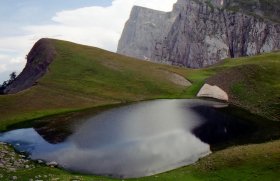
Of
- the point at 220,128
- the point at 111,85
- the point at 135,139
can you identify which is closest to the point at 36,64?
the point at 111,85

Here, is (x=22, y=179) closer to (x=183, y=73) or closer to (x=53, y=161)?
(x=53, y=161)

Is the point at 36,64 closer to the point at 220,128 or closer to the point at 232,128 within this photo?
the point at 220,128

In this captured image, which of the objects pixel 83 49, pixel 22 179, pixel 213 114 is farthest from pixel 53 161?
pixel 83 49

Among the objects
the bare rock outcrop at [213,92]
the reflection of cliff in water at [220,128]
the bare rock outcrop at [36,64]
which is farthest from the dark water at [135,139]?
the bare rock outcrop at [36,64]

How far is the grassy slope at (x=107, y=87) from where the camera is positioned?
8125 cm

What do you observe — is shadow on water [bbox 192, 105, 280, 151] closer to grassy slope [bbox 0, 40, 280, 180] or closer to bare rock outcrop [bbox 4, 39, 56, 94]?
grassy slope [bbox 0, 40, 280, 180]

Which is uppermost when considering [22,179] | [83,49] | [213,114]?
[83,49]

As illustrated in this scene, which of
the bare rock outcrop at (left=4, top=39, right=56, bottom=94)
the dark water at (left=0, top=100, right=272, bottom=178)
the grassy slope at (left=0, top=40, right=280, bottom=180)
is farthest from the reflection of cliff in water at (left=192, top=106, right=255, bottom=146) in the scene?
the bare rock outcrop at (left=4, top=39, right=56, bottom=94)

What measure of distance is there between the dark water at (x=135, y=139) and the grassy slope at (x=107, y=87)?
456 centimetres

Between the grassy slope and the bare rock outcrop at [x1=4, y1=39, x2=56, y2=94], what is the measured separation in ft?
8.74

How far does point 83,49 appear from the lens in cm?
12612

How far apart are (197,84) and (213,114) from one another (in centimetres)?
2890

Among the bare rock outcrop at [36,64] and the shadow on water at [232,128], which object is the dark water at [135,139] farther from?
the bare rock outcrop at [36,64]

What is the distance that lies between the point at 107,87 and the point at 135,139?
42.5 metres
